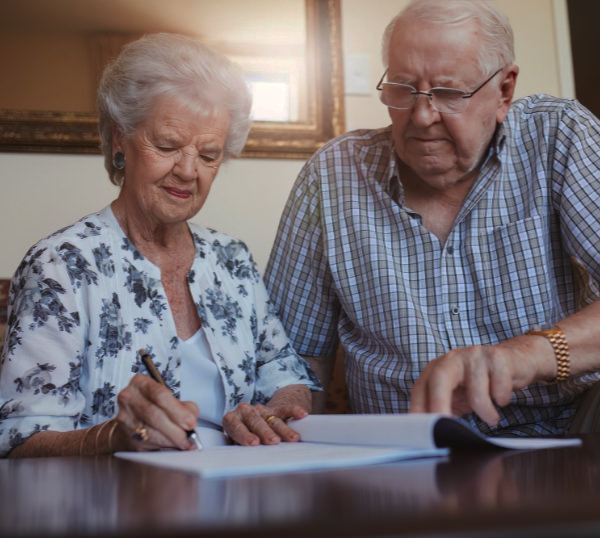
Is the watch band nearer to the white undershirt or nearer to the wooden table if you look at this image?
the wooden table

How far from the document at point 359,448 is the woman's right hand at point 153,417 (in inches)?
1.5

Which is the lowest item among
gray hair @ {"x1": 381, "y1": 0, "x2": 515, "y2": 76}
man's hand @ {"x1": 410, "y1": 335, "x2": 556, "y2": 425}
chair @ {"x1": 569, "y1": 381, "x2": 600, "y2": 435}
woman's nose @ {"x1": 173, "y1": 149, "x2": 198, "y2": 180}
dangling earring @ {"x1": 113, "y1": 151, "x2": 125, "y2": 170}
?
chair @ {"x1": 569, "y1": 381, "x2": 600, "y2": 435}

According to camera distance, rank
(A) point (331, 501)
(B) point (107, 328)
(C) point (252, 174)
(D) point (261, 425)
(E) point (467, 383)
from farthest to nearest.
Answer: (C) point (252, 174) → (B) point (107, 328) → (D) point (261, 425) → (E) point (467, 383) → (A) point (331, 501)

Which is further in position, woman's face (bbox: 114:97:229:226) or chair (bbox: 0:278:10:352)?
chair (bbox: 0:278:10:352)

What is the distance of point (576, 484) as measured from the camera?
1.56ft

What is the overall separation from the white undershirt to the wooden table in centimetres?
63

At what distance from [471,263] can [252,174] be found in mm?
893

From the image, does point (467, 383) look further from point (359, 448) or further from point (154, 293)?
point (154, 293)

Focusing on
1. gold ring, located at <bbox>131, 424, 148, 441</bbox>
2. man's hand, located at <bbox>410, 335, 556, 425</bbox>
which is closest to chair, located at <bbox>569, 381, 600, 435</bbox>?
man's hand, located at <bbox>410, 335, 556, 425</bbox>

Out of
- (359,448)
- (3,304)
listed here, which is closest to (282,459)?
(359,448)

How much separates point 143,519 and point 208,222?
5.61 ft

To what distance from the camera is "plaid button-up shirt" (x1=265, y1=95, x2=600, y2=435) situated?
53.8 inches

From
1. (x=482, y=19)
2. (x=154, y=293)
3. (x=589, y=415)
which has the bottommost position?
(x=589, y=415)

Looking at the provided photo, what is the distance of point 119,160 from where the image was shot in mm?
1425
